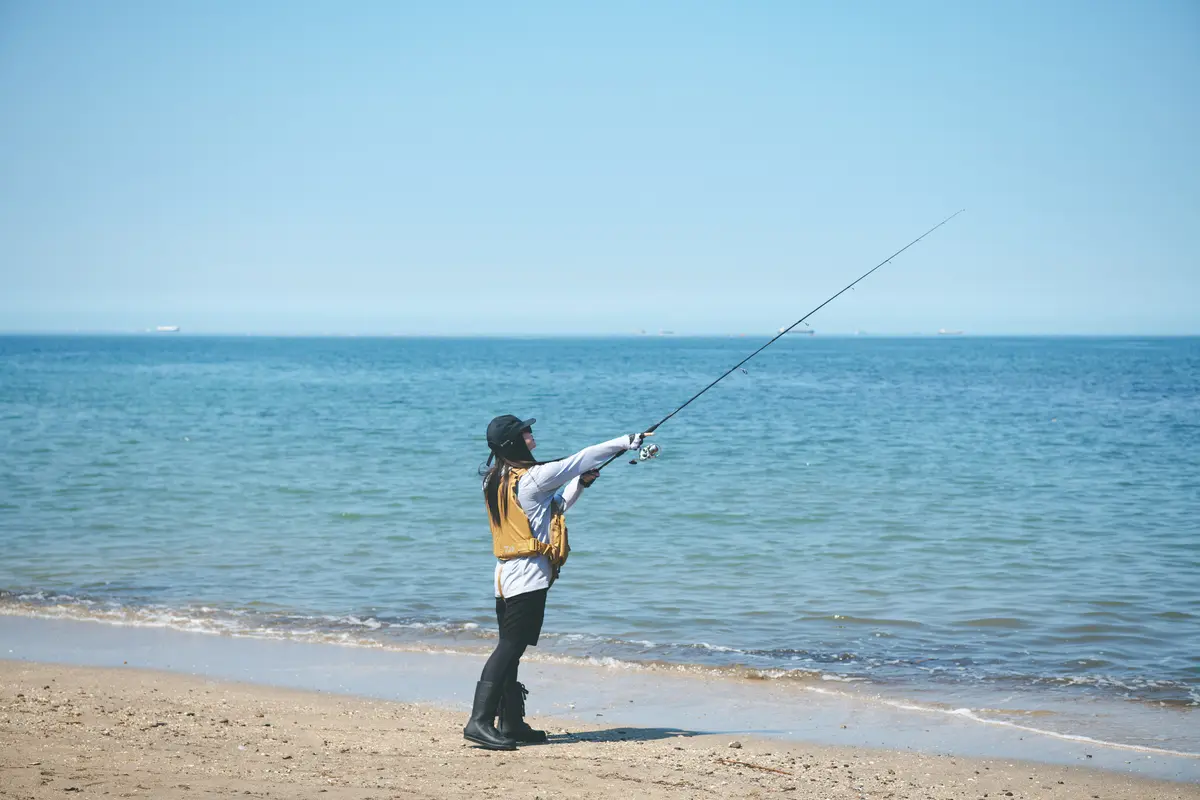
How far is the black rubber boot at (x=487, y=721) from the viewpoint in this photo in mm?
5395

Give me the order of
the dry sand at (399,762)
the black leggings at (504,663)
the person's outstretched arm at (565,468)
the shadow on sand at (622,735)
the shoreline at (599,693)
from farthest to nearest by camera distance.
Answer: the shoreline at (599,693), the shadow on sand at (622,735), the black leggings at (504,663), the person's outstretched arm at (565,468), the dry sand at (399,762)

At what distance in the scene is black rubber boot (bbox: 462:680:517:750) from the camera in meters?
5.39

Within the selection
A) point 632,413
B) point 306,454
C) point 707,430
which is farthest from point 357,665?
point 632,413

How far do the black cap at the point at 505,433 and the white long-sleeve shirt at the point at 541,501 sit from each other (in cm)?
16

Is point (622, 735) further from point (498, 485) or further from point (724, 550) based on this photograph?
point (724, 550)

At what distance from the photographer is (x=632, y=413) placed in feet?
109

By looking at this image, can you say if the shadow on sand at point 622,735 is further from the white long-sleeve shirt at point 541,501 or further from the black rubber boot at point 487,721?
the white long-sleeve shirt at point 541,501

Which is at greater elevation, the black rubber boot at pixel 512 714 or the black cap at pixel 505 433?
the black cap at pixel 505 433

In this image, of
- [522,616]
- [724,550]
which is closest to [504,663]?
[522,616]

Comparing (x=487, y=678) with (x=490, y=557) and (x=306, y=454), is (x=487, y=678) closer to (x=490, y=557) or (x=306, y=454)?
(x=490, y=557)

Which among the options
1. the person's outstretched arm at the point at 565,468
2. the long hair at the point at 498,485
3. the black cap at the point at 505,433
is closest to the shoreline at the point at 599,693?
the long hair at the point at 498,485

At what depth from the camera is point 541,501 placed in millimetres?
5324

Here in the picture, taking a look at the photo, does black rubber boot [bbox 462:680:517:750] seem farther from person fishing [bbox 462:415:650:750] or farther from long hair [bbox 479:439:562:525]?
long hair [bbox 479:439:562:525]

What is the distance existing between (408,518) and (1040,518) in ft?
24.9
